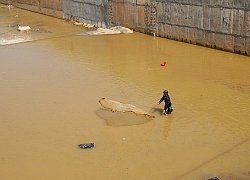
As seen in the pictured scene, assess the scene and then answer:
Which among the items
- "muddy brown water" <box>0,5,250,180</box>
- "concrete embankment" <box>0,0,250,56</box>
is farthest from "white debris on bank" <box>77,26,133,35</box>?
"muddy brown water" <box>0,5,250,180</box>

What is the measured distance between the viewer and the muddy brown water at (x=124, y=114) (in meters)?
8.01

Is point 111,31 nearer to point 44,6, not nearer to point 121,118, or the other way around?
point 44,6

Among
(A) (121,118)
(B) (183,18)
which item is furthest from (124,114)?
(B) (183,18)

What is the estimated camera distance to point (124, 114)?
1052 centimetres

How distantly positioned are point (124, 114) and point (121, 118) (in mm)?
236

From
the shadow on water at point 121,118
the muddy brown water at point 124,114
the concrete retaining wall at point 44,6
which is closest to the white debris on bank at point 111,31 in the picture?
the muddy brown water at point 124,114

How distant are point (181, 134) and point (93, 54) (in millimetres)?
9923

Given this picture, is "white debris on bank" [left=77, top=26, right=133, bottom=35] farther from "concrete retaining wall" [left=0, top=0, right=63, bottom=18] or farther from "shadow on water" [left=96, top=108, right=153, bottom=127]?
"shadow on water" [left=96, top=108, right=153, bottom=127]

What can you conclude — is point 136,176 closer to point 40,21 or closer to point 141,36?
point 141,36

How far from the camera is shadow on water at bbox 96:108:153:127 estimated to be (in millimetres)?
10062

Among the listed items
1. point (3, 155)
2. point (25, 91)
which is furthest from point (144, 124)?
point (25, 91)

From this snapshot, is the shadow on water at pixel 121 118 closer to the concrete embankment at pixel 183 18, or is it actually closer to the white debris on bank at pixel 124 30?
the concrete embankment at pixel 183 18

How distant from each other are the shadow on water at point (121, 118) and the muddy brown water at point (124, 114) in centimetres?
3

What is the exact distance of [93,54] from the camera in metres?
18.2
